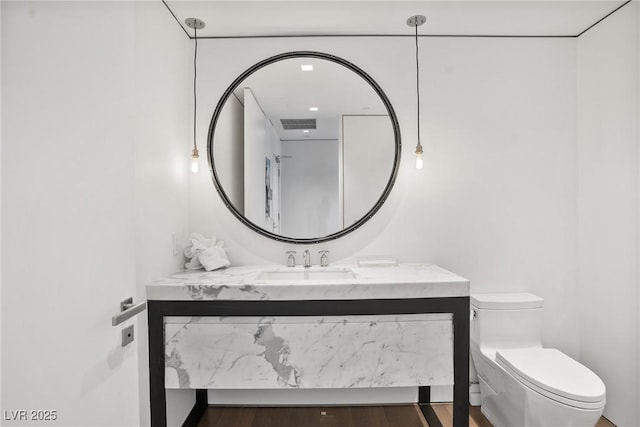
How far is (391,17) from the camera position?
6.83 ft

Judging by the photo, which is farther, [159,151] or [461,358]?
[159,151]

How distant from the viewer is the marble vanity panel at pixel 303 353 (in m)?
1.70

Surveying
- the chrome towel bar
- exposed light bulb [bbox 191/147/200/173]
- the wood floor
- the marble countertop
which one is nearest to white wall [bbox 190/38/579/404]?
exposed light bulb [bbox 191/147/200/173]

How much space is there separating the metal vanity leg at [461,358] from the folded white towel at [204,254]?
4.27 feet

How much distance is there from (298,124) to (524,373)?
1816mm

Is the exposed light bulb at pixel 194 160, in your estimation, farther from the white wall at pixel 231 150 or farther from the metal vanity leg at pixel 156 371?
the metal vanity leg at pixel 156 371

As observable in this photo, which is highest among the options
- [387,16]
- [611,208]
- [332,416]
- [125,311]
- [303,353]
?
[387,16]

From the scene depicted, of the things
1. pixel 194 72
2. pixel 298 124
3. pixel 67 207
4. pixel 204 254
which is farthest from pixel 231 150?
pixel 67 207

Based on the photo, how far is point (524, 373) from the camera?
1.77 meters

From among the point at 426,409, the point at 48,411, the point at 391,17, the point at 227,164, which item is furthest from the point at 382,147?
the point at 48,411

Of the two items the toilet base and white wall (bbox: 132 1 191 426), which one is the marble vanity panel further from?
the toilet base

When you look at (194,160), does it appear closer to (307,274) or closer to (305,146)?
(305,146)

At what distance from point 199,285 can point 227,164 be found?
861 millimetres

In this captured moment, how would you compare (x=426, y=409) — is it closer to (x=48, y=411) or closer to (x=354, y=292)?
(x=354, y=292)
